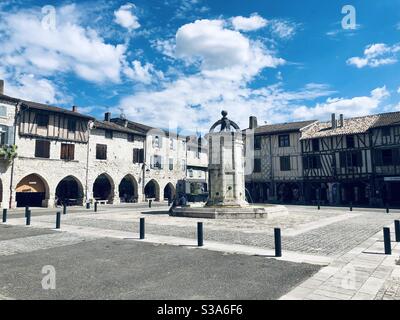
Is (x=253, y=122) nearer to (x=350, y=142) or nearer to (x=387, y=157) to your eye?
(x=350, y=142)

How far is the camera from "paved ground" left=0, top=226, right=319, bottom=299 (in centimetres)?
510

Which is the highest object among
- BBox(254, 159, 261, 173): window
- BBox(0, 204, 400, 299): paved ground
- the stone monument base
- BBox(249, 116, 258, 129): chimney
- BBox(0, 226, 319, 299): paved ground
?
BBox(249, 116, 258, 129): chimney

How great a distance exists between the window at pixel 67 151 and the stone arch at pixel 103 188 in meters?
4.81

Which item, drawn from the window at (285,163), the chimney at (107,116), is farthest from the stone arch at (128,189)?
the window at (285,163)

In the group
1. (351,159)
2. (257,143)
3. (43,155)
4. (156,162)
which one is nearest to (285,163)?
(257,143)

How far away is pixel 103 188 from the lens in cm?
3550

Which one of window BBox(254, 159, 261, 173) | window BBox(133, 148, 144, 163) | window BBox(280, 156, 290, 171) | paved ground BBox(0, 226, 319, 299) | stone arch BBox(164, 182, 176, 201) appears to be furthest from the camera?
stone arch BBox(164, 182, 176, 201)

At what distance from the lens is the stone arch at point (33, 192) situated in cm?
2690

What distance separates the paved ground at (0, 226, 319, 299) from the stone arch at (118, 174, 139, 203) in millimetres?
27217

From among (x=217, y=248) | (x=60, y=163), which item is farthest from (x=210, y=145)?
(x=60, y=163)

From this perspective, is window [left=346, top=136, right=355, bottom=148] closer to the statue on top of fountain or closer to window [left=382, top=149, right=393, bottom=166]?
window [left=382, top=149, right=393, bottom=166]

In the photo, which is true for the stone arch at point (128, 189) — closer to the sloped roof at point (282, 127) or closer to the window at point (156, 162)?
the window at point (156, 162)

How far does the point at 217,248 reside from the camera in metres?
8.77

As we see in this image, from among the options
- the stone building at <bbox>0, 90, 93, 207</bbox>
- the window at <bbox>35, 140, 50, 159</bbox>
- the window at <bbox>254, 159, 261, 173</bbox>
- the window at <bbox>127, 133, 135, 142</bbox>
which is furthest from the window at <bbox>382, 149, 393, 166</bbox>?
the window at <bbox>35, 140, 50, 159</bbox>
